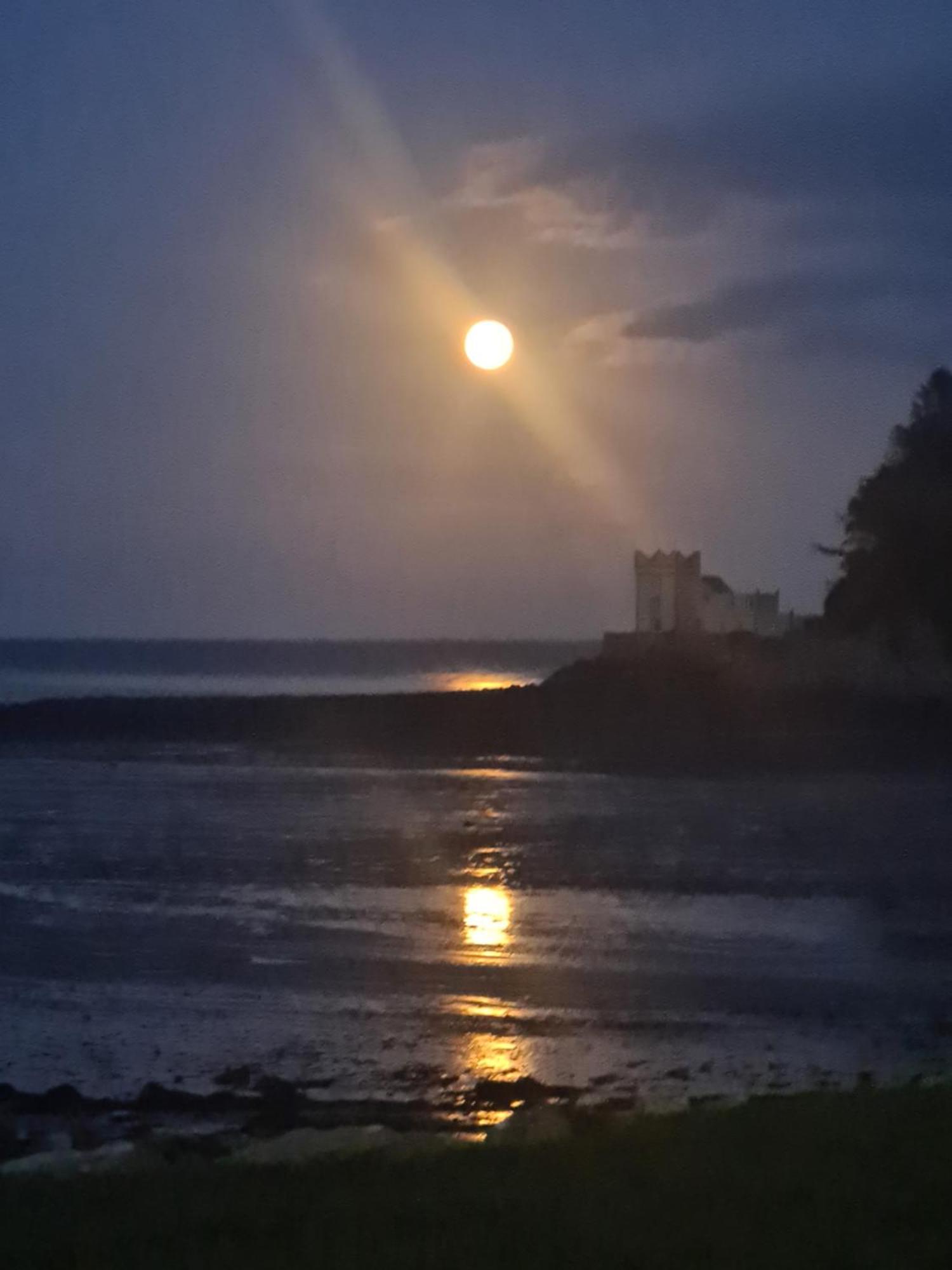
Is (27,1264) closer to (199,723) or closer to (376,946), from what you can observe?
(376,946)

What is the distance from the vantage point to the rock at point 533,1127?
945 cm

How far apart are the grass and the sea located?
4021 mm

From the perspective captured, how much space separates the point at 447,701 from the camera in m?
58.8

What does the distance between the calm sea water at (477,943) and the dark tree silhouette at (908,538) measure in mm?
25429

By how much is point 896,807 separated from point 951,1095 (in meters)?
23.2

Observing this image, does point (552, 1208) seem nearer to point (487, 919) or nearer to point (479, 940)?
point (479, 940)

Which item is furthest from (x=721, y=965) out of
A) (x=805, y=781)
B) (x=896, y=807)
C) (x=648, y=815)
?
(x=805, y=781)

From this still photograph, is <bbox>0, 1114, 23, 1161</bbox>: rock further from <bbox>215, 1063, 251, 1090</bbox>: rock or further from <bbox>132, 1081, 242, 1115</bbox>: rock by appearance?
<bbox>215, 1063, 251, 1090</bbox>: rock

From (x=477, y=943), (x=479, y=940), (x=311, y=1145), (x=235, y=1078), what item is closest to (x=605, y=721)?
(x=479, y=940)

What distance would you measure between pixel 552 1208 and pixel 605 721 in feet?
147

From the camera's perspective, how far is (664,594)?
2980 inches

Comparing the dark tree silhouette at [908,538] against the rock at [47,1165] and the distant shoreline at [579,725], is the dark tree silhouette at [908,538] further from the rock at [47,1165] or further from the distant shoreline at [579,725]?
the rock at [47,1165]

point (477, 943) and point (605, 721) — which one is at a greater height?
point (605, 721)

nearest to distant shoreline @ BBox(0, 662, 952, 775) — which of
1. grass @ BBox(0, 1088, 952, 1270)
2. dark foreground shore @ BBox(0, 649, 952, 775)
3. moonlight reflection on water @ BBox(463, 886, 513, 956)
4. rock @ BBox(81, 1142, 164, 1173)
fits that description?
dark foreground shore @ BBox(0, 649, 952, 775)
